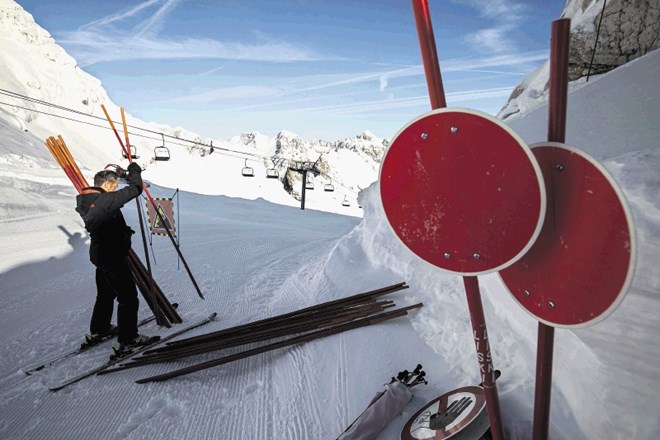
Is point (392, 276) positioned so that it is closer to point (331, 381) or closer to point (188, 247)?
point (331, 381)

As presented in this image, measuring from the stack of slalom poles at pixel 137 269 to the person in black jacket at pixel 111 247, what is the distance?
0.45 meters

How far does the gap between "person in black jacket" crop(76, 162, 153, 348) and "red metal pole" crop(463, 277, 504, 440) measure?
3506 millimetres

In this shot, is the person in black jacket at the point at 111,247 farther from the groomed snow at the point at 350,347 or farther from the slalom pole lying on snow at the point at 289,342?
the slalom pole lying on snow at the point at 289,342

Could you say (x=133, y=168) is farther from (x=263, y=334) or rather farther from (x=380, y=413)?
(x=380, y=413)

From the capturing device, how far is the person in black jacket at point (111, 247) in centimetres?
359

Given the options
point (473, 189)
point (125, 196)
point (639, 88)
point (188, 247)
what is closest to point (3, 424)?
point (125, 196)

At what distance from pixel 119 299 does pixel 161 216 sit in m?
2.10

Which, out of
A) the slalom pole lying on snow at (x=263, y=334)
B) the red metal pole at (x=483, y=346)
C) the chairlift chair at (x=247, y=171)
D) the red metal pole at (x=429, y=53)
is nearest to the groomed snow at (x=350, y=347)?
the slalom pole lying on snow at (x=263, y=334)

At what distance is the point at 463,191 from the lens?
116 centimetres

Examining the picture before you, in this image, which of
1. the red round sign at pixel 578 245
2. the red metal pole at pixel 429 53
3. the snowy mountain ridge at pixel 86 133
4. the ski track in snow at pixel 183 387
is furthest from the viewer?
the snowy mountain ridge at pixel 86 133

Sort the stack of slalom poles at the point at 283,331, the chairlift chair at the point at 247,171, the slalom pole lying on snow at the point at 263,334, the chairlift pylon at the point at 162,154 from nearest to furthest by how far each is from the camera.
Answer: the stack of slalom poles at the point at 283,331 < the slalom pole lying on snow at the point at 263,334 < the chairlift pylon at the point at 162,154 < the chairlift chair at the point at 247,171

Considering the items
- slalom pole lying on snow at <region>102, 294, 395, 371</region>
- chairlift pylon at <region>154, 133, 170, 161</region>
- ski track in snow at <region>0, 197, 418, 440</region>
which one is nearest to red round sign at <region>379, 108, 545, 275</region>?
ski track in snow at <region>0, 197, 418, 440</region>

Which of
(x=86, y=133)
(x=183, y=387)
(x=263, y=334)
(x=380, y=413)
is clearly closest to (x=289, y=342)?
(x=263, y=334)

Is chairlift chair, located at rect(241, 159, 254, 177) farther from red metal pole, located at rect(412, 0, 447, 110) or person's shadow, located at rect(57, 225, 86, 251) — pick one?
red metal pole, located at rect(412, 0, 447, 110)
